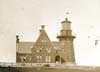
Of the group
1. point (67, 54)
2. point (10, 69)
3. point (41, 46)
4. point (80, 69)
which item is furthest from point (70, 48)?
point (10, 69)

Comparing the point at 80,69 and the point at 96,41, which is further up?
the point at 96,41

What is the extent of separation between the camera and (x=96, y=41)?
49.4m

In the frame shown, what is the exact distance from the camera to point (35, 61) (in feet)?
176

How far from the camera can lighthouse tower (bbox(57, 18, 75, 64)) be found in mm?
54844

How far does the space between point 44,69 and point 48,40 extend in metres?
8.09

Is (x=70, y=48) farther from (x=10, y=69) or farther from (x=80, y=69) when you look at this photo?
(x=10, y=69)

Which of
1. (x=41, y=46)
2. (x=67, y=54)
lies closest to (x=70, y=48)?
(x=67, y=54)

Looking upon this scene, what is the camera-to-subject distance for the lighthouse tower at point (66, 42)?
2159 inches

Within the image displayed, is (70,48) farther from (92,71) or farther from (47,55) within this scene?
(92,71)

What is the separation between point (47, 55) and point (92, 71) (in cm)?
916

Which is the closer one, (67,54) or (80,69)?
(80,69)

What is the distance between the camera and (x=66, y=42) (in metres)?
55.5

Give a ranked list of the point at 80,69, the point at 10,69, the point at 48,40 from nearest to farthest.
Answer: the point at 10,69 < the point at 80,69 < the point at 48,40

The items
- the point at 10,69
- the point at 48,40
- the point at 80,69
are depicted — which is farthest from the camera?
the point at 48,40
